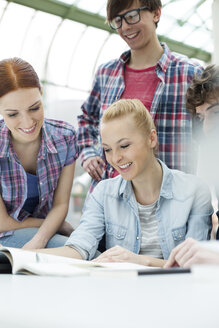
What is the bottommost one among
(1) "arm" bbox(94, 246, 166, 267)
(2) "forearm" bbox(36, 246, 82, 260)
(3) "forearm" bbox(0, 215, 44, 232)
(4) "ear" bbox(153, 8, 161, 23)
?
(3) "forearm" bbox(0, 215, 44, 232)

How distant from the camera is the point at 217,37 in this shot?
6.18ft

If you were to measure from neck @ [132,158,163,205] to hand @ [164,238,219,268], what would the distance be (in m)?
0.62

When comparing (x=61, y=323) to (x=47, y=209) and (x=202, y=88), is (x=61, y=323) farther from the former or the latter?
(x=47, y=209)

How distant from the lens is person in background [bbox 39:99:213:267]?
1411 millimetres

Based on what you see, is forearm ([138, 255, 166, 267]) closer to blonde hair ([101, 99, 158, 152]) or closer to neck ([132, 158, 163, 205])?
neck ([132, 158, 163, 205])

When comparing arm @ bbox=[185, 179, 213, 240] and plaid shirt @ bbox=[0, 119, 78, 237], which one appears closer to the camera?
arm @ bbox=[185, 179, 213, 240]

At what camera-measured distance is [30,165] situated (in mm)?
1774

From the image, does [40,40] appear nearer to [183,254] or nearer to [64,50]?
[64,50]

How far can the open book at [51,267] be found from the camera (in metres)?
0.58

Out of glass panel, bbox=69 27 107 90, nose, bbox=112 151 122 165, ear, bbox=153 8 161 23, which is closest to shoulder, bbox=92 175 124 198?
nose, bbox=112 151 122 165

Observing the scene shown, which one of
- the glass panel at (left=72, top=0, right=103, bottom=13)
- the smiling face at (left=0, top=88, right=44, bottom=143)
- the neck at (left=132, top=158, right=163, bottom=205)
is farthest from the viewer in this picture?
the glass panel at (left=72, top=0, right=103, bottom=13)

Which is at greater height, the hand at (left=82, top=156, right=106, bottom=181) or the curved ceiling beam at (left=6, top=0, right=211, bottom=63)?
the curved ceiling beam at (left=6, top=0, right=211, bottom=63)

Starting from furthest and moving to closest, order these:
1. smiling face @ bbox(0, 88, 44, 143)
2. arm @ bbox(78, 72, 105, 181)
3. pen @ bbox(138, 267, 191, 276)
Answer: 1. arm @ bbox(78, 72, 105, 181)
2. smiling face @ bbox(0, 88, 44, 143)
3. pen @ bbox(138, 267, 191, 276)

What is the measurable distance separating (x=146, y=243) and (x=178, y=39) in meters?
9.01
